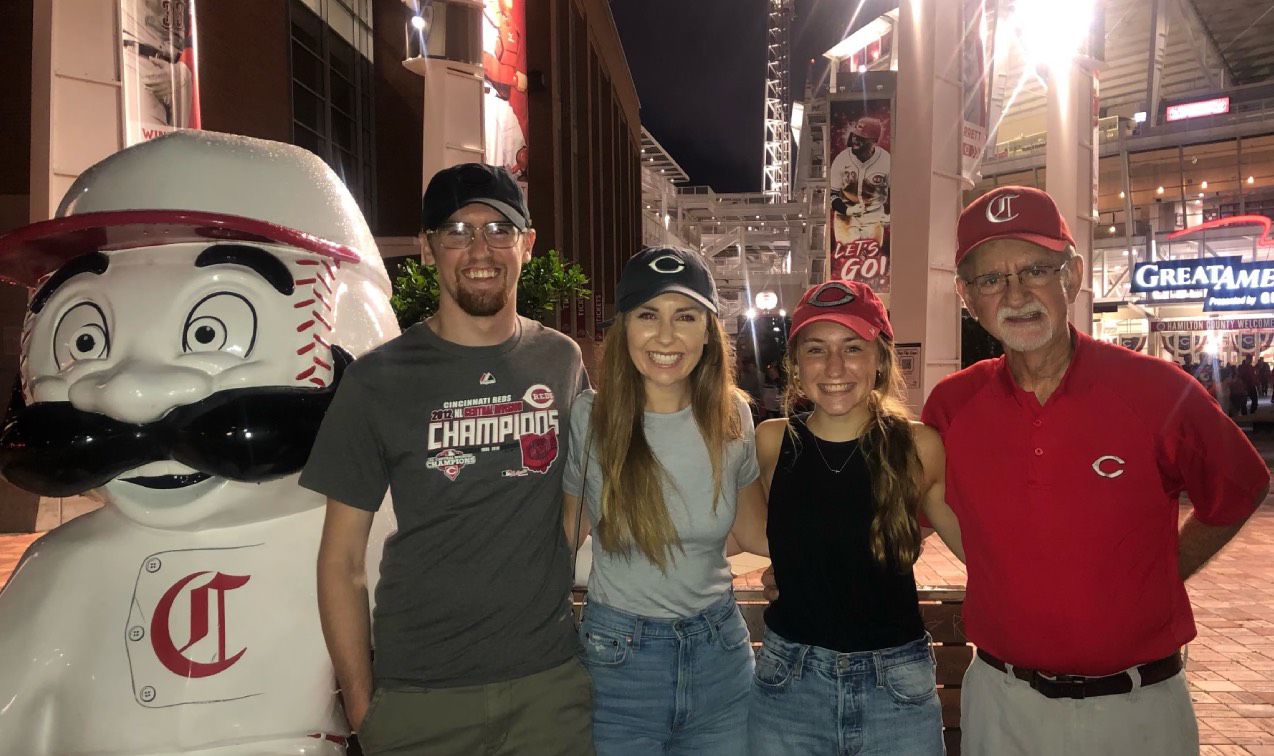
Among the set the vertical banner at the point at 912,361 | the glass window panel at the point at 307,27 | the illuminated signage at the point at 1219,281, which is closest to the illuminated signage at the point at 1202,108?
the illuminated signage at the point at 1219,281

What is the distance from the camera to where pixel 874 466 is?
2135 mm

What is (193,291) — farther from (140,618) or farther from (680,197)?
(680,197)

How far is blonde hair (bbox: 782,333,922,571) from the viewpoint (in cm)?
208

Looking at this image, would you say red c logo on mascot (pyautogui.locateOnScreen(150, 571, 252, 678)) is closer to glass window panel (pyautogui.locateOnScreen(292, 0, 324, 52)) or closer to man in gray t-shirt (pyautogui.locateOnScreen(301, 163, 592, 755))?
man in gray t-shirt (pyautogui.locateOnScreen(301, 163, 592, 755))

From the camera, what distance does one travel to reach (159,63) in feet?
20.4

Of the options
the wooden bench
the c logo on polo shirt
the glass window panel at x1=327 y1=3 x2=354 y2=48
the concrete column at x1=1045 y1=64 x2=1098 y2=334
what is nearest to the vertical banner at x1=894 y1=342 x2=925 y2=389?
the wooden bench

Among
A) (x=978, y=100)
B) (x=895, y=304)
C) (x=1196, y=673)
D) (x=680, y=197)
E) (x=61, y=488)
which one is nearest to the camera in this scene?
(x=61, y=488)

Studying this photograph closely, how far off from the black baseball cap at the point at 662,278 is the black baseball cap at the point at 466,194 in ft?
1.05

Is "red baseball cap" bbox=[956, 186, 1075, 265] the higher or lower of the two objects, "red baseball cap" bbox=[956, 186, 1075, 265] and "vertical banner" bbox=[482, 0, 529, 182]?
the lower

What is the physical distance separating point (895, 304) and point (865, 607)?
4.24m

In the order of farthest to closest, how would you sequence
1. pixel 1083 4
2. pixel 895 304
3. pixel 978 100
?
1. pixel 1083 4
2. pixel 978 100
3. pixel 895 304

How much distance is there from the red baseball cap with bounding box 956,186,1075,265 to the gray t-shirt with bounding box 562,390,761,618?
89 cm

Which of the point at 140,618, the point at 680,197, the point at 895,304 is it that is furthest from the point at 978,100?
the point at 680,197

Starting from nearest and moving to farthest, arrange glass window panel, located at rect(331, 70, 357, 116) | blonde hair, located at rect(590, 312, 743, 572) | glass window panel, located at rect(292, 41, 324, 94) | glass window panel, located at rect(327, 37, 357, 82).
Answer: blonde hair, located at rect(590, 312, 743, 572), glass window panel, located at rect(292, 41, 324, 94), glass window panel, located at rect(327, 37, 357, 82), glass window panel, located at rect(331, 70, 357, 116)
